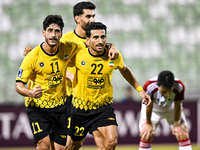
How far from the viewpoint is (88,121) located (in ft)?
19.0

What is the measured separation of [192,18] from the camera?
14.6 meters

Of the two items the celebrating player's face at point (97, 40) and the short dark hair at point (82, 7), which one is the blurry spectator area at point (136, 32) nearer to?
the short dark hair at point (82, 7)

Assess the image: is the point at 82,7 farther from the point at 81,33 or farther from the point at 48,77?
the point at 48,77

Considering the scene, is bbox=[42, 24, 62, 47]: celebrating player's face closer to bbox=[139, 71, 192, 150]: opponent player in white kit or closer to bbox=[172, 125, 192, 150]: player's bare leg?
bbox=[139, 71, 192, 150]: opponent player in white kit

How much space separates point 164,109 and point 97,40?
273cm

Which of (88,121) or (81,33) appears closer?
(88,121)

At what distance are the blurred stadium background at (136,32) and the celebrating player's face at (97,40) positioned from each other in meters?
6.82

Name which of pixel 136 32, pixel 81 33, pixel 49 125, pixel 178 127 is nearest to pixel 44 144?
pixel 49 125

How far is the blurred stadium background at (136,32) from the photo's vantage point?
43.1 feet

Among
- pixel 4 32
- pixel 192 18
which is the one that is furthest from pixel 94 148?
pixel 192 18

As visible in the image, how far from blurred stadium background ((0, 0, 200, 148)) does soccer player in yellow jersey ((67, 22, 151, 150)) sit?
260 inches

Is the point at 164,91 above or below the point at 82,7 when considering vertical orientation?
below

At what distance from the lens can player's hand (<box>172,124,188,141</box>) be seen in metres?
7.39

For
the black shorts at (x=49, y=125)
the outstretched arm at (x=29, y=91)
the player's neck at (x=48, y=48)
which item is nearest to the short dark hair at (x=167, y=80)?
the black shorts at (x=49, y=125)
